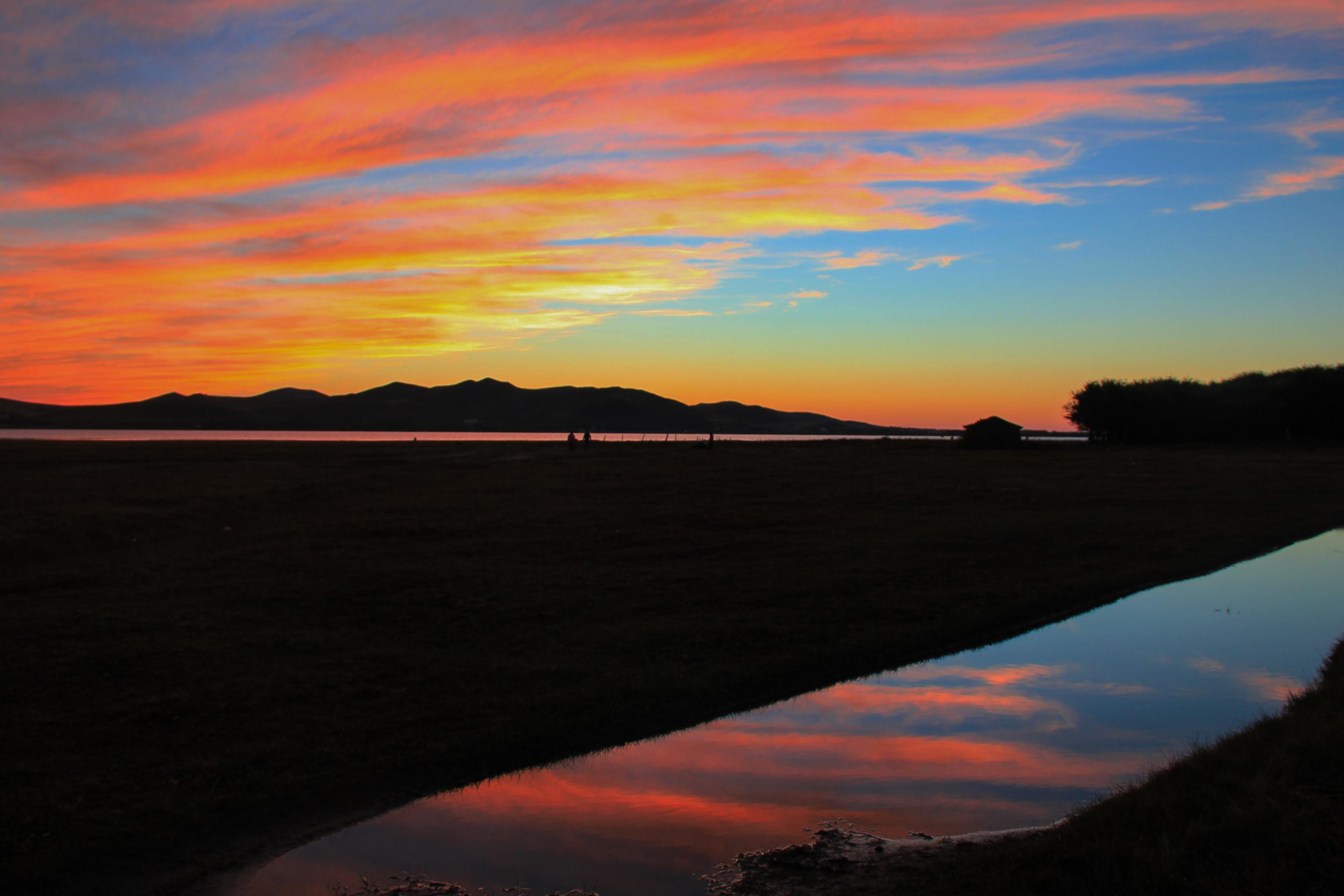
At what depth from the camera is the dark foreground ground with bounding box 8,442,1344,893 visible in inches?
367

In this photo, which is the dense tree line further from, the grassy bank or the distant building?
the grassy bank

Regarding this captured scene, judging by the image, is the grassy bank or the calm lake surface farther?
the calm lake surface

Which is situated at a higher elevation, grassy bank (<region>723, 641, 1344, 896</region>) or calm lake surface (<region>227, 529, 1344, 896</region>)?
grassy bank (<region>723, 641, 1344, 896</region>)

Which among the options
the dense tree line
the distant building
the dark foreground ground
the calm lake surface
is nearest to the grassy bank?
the calm lake surface

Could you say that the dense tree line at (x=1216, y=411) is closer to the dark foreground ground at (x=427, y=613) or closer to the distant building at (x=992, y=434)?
the distant building at (x=992, y=434)

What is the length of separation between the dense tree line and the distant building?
17.3 meters

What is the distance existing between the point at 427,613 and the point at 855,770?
8683 mm

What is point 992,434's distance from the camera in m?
75.2

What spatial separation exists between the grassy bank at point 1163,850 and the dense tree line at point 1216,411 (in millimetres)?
85690

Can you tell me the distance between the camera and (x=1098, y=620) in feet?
61.3

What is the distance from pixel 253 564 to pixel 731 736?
13.1 m

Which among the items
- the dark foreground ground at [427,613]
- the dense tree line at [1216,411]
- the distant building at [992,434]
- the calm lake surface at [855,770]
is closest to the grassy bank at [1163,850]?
the calm lake surface at [855,770]

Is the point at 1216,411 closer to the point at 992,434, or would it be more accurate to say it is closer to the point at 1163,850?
the point at 992,434

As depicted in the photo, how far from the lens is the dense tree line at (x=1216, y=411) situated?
82.2 metres
